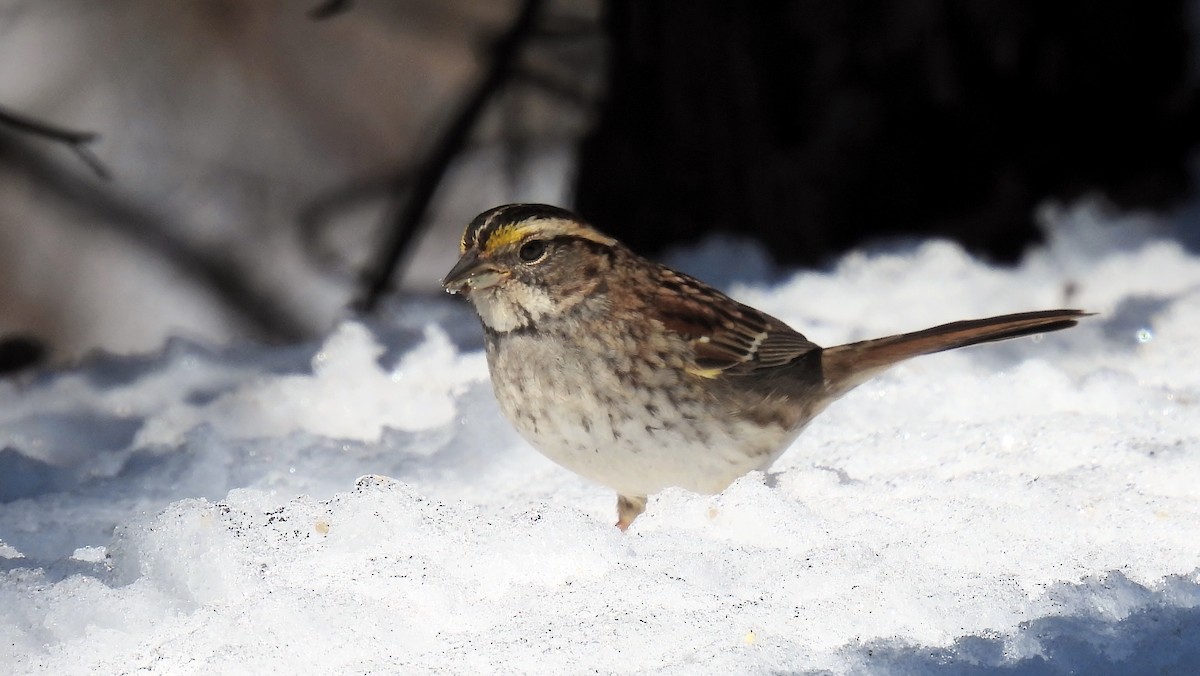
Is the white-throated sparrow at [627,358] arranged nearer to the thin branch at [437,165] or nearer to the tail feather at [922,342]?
the tail feather at [922,342]

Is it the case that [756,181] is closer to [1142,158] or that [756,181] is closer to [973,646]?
[1142,158]

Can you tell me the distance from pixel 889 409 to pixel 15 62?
17.6ft

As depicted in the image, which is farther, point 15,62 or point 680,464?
point 15,62

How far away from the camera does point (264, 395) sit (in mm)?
3885

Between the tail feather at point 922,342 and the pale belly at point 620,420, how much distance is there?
1.53ft

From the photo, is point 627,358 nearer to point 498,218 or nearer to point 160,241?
point 498,218

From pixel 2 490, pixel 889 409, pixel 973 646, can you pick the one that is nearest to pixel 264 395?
pixel 2 490

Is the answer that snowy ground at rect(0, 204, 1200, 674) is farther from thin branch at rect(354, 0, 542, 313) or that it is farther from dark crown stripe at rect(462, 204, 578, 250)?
thin branch at rect(354, 0, 542, 313)

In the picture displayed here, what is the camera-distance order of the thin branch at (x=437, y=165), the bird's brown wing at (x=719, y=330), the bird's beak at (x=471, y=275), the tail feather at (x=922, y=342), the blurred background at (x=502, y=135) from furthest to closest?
the thin branch at (x=437, y=165)
the blurred background at (x=502, y=135)
the tail feather at (x=922, y=342)
the bird's brown wing at (x=719, y=330)
the bird's beak at (x=471, y=275)

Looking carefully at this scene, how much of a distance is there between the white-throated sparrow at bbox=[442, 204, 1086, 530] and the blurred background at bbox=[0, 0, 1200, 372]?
199cm

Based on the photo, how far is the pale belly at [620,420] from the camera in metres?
2.94

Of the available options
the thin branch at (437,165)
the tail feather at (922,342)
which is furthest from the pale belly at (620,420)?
the thin branch at (437,165)

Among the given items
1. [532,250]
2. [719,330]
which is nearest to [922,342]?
[719,330]

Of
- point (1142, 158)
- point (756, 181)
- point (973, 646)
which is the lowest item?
point (973, 646)
